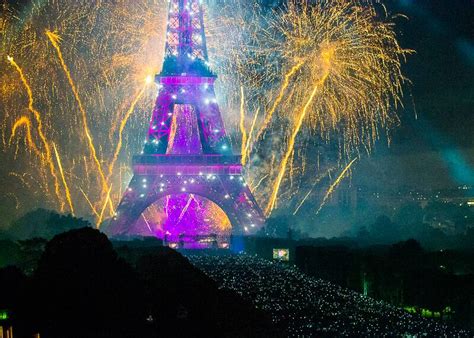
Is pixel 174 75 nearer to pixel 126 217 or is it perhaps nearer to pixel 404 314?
pixel 126 217

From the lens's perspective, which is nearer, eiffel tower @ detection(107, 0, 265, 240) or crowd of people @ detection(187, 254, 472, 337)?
crowd of people @ detection(187, 254, 472, 337)

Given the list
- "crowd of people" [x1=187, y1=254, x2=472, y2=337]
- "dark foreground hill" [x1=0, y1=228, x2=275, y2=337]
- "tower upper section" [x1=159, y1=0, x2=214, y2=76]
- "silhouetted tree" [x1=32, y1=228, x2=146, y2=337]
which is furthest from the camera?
"tower upper section" [x1=159, y1=0, x2=214, y2=76]

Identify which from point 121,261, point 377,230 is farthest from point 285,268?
point 377,230

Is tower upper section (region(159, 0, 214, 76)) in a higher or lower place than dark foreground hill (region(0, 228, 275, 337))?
higher

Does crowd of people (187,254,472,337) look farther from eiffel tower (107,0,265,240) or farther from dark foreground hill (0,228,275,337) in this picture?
eiffel tower (107,0,265,240)

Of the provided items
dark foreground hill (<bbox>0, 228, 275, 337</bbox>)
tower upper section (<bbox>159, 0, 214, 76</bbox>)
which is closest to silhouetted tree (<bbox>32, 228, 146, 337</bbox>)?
dark foreground hill (<bbox>0, 228, 275, 337</bbox>)

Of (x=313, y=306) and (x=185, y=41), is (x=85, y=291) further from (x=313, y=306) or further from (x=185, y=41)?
(x=185, y=41)

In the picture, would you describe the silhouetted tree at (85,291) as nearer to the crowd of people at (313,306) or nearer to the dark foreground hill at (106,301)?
the dark foreground hill at (106,301)
